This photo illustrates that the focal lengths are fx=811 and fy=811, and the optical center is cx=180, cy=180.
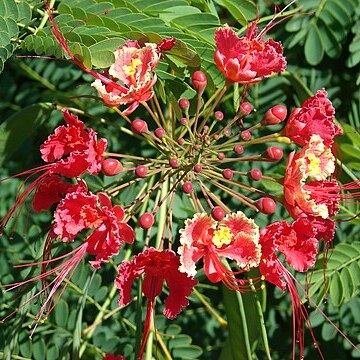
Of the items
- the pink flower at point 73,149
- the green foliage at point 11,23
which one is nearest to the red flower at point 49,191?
the pink flower at point 73,149

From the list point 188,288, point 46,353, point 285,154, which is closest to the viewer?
point 188,288

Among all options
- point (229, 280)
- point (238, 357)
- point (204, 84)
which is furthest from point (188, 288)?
point (204, 84)

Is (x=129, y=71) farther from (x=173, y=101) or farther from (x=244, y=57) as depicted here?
(x=244, y=57)

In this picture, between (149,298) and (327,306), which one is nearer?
(149,298)

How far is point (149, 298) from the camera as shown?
6.16ft

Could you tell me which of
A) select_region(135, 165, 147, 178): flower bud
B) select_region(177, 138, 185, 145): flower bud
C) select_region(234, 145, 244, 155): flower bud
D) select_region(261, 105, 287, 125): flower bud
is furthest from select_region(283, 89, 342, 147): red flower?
select_region(135, 165, 147, 178): flower bud

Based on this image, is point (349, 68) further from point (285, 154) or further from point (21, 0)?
point (21, 0)

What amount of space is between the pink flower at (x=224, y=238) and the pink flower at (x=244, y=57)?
355mm

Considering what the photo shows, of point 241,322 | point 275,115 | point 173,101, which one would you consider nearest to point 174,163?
point 173,101

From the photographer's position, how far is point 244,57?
192 centimetres

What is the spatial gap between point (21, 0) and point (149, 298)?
756mm

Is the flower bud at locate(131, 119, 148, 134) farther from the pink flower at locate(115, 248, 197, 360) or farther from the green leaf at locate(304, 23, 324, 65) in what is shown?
the green leaf at locate(304, 23, 324, 65)

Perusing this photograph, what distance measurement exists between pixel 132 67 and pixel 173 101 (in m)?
Result: 0.17

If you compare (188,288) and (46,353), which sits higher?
(188,288)
